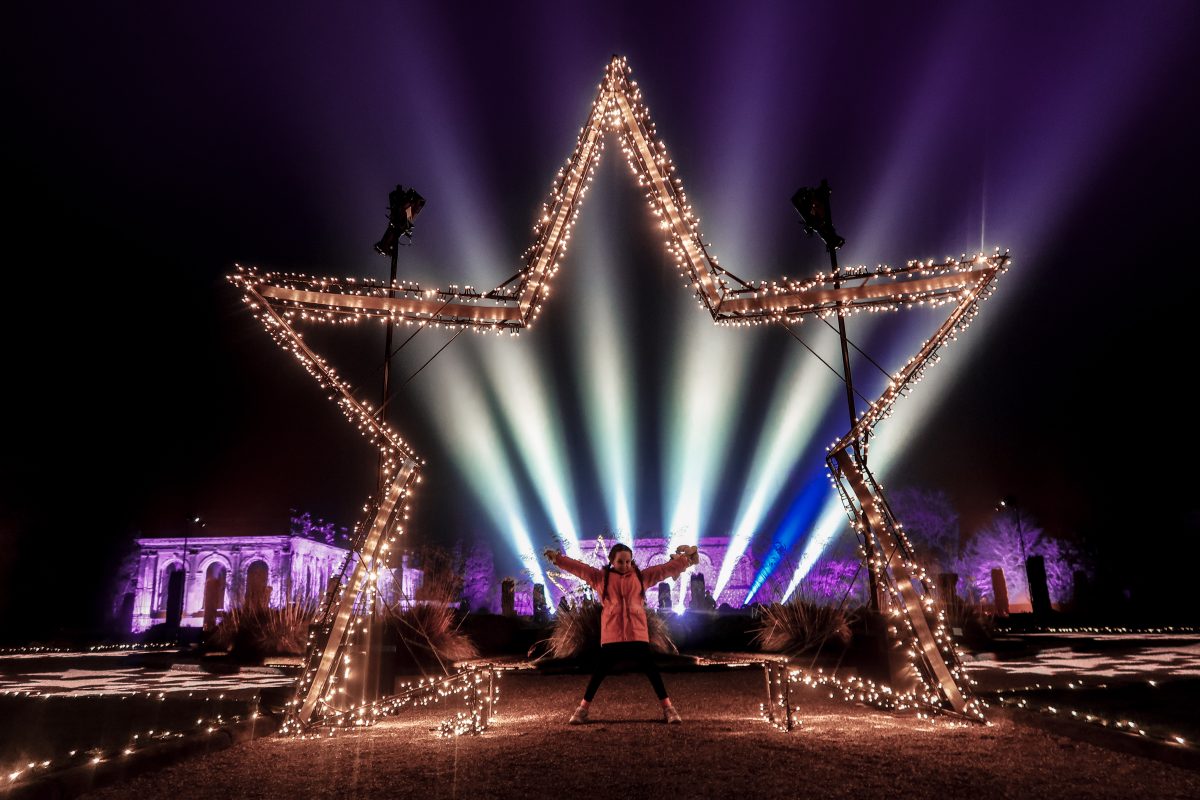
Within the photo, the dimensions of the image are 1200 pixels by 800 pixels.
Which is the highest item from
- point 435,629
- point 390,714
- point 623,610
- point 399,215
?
point 399,215

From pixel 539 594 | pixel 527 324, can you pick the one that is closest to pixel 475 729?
pixel 527 324

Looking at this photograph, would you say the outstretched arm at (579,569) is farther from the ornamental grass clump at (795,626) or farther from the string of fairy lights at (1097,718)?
the ornamental grass clump at (795,626)

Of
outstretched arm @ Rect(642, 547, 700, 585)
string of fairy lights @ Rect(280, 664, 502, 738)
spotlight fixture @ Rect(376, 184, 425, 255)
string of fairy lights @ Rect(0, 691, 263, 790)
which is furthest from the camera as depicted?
spotlight fixture @ Rect(376, 184, 425, 255)

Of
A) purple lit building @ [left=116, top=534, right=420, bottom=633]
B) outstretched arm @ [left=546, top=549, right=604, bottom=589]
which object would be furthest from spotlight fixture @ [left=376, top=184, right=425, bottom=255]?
purple lit building @ [left=116, top=534, right=420, bottom=633]

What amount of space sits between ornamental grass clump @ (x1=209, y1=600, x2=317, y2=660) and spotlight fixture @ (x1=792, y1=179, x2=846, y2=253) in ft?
43.2

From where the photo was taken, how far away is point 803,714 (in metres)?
7.46

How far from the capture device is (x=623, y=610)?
736cm

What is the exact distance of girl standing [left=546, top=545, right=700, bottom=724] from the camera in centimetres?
700

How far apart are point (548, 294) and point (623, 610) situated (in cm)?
365

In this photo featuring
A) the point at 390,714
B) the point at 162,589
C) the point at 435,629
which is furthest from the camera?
the point at 162,589

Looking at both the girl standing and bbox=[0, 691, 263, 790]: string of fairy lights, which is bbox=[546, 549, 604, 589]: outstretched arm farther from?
bbox=[0, 691, 263, 790]: string of fairy lights

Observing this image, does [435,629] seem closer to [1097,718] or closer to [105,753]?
[105,753]

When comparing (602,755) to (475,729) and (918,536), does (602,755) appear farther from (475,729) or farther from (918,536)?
(918,536)

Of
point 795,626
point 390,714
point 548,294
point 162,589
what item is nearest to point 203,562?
point 162,589
